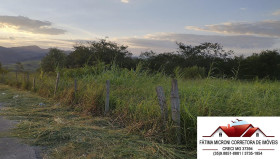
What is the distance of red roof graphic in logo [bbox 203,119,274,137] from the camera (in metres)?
3.19

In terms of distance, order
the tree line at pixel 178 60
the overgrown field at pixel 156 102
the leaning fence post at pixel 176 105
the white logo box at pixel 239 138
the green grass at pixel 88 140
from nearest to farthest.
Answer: the white logo box at pixel 239 138
the green grass at pixel 88 140
the leaning fence post at pixel 176 105
the overgrown field at pixel 156 102
the tree line at pixel 178 60

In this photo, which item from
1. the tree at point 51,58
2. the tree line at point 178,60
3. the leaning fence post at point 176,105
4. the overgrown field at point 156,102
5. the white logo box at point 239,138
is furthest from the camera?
the tree at point 51,58

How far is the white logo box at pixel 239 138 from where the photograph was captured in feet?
10.1

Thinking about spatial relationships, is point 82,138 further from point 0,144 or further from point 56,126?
point 0,144

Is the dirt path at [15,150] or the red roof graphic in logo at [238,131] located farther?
the dirt path at [15,150]

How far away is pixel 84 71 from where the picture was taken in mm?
10148

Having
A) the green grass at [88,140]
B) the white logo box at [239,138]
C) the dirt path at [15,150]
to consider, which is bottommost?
the dirt path at [15,150]

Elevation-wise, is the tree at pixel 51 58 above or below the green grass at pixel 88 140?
above

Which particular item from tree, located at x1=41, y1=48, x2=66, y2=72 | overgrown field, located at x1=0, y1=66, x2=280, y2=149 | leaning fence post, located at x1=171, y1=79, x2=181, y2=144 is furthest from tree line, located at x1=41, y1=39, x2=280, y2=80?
leaning fence post, located at x1=171, y1=79, x2=181, y2=144

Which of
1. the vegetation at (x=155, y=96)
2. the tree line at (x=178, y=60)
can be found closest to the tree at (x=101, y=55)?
the tree line at (x=178, y=60)

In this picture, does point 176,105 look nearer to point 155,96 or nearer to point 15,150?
point 155,96

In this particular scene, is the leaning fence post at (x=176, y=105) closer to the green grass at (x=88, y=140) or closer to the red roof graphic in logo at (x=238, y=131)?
the green grass at (x=88, y=140)

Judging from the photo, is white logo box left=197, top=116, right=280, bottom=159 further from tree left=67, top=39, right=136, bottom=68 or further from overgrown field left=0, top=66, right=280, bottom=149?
tree left=67, top=39, right=136, bottom=68

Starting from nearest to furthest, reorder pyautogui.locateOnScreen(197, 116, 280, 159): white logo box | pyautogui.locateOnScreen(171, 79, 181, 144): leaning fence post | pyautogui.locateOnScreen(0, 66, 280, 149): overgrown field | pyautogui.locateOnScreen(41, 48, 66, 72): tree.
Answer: pyautogui.locateOnScreen(197, 116, 280, 159): white logo box → pyautogui.locateOnScreen(171, 79, 181, 144): leaning fence post → pyautogui.locateOnScreen(0, 66, 280, 149): overgrown field → pyautogui.locateOnScreen(41, 48, 66, 72): tree
